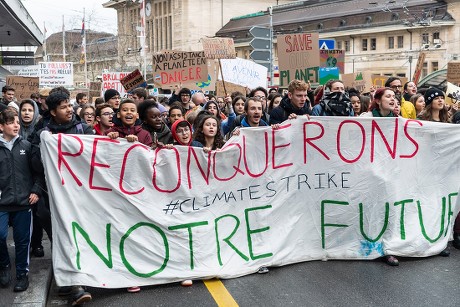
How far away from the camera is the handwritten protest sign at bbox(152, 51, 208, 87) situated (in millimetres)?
13609

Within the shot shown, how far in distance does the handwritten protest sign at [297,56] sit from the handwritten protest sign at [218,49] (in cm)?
132

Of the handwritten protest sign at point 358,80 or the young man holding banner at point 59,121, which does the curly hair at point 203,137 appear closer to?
the young man holding banner at point 59,121

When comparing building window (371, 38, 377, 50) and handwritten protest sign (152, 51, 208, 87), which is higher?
building window (371, 38, 377, 50)

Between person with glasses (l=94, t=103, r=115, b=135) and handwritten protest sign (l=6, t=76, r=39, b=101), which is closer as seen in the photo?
person with glasses (l=94, t=103, r=115, b=135)

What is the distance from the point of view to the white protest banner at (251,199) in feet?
18.3

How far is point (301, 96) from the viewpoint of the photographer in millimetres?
7262

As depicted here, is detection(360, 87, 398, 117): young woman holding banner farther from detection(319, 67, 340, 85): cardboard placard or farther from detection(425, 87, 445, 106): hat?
detection(319, 67, 340, 85): cardboard placard

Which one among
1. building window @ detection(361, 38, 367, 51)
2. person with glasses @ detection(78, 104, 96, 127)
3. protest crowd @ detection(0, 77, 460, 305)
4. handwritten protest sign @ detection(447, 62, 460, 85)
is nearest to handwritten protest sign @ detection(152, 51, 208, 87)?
handwritten protest sign @ detection(447, 62, 460, 85)

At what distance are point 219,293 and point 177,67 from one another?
8603 millimetres

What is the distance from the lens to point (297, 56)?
12.2 metres

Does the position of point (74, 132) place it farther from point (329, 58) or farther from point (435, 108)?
point (329, 58)

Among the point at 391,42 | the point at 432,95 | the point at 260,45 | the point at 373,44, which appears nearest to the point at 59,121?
the point at 432,95

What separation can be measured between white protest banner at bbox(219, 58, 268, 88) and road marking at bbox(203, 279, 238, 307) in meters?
8.27

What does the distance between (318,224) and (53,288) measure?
2.34m
